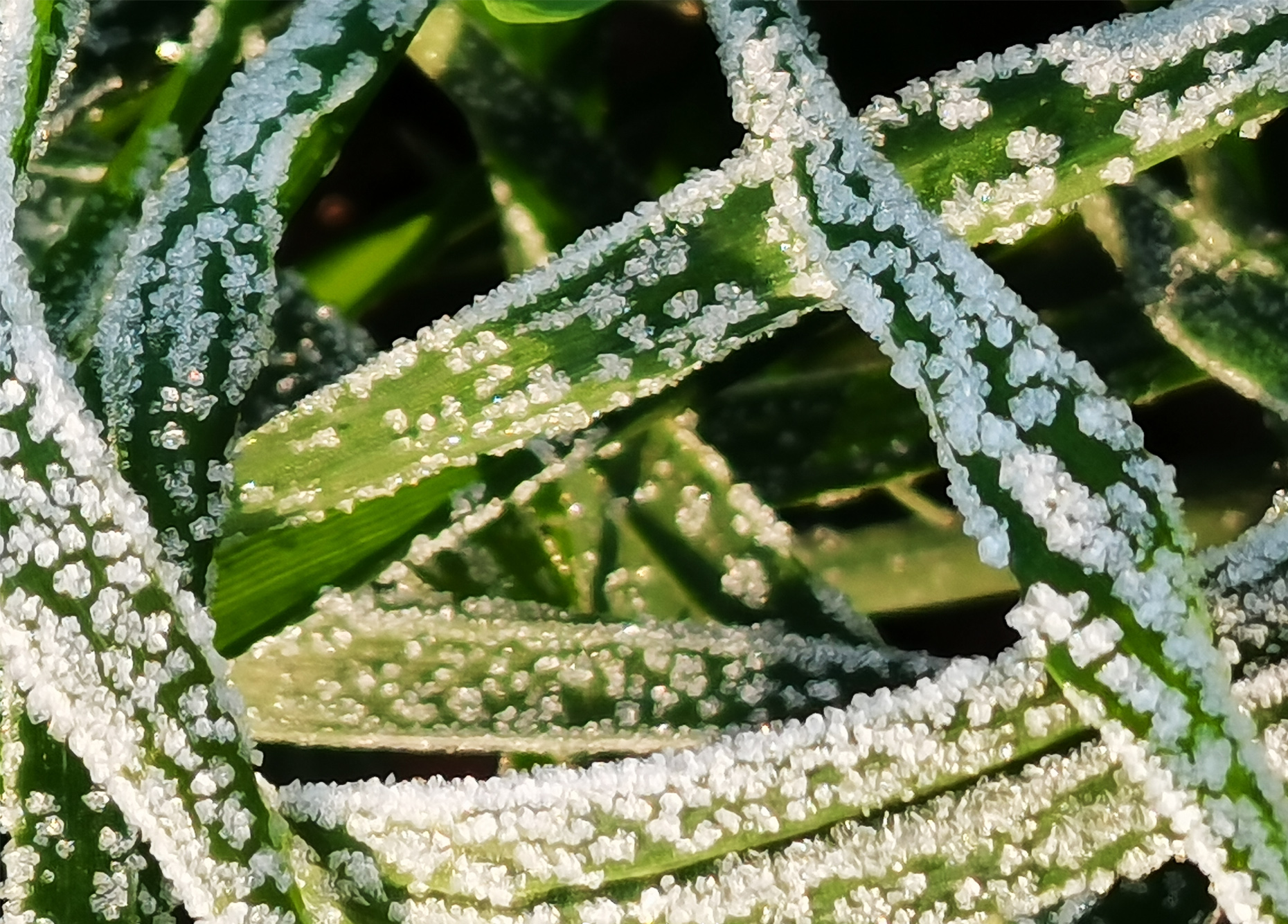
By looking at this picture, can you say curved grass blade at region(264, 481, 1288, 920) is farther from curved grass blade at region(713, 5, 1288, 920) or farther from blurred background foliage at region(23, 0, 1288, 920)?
blurred background foliage at region(23, 0, 1288, 920)

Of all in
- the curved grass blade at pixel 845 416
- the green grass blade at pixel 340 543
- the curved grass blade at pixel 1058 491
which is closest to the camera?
the curved grass blade at pixel 1058 491

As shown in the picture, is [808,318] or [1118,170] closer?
[1118,170]

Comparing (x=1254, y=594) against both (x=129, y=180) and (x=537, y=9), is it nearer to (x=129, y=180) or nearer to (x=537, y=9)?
(x=537, y=9)

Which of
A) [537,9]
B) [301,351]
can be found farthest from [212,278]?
[537,9]

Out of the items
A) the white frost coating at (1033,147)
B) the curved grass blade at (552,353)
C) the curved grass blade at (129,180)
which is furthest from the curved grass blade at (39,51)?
the white frost coating at (1033,147)

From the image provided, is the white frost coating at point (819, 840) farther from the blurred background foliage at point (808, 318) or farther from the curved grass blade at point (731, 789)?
the blurred background foliage at point (808, 318)

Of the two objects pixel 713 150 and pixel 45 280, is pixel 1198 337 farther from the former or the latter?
pixel 45 280

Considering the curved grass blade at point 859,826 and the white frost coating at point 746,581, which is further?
the white frost coating at point 746,581
